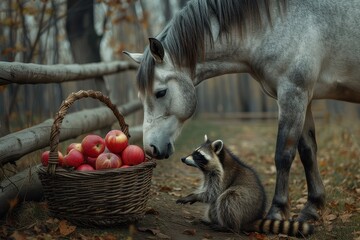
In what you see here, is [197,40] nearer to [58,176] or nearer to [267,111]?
[58,176]

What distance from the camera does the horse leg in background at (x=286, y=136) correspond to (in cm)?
385

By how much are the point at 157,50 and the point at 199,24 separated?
18.7 inches

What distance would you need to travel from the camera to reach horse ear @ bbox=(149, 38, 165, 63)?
3.77 m

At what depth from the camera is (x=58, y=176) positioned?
316 centimetres

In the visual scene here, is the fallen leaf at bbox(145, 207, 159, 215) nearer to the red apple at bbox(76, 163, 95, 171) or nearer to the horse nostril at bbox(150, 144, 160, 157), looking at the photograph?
the horse nostril at bbox(150, 144, 160, 157)

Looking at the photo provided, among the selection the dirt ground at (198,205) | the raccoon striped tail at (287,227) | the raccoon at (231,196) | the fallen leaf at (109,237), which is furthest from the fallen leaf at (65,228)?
the raccoon striped tail at (287,227)

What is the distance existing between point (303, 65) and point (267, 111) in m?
11.1

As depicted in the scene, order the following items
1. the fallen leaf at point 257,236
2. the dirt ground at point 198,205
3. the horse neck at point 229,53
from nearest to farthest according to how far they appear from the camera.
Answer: the dirt ground at point 198,205 → the fallen leaf at point 257,236 → the horse neck at point 229,53

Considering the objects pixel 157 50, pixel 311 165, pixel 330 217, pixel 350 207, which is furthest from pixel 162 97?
pixel 350 207

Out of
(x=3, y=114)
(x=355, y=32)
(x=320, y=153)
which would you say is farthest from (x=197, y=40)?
(x=320, y=153)

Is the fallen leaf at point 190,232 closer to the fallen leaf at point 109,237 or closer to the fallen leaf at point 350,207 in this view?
the fallen leaf at point 109,237

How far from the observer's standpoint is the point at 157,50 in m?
3.85

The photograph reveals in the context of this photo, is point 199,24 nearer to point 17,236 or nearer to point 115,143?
point 115,143

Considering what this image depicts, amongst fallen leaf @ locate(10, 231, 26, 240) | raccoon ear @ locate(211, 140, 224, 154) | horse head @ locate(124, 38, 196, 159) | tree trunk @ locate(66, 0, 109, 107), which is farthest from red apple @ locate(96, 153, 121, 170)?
tree trunk @ locate(66, 0, 109, 107)
